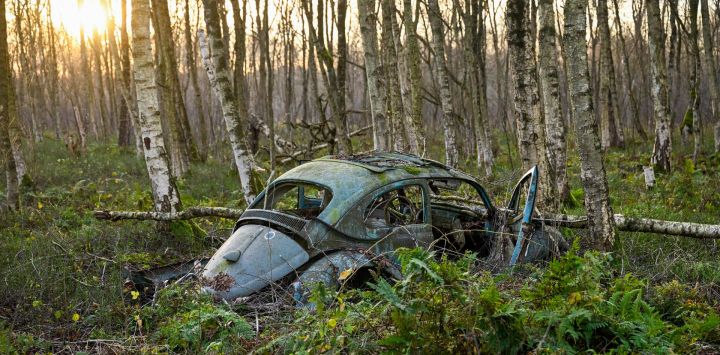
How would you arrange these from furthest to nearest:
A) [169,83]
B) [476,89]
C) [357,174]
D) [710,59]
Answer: [169,83] < [476,89] < [710,59] < [357,174]

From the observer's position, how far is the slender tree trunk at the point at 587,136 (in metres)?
6.55

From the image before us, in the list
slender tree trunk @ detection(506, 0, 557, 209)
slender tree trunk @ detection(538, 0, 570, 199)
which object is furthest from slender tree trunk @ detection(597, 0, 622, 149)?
slender tree trunk @ detection(506, 0, 557, 209)

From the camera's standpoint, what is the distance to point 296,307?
4902 millimetres

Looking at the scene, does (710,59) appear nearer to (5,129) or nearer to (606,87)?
(606,87)

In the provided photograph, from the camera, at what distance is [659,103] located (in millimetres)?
13547

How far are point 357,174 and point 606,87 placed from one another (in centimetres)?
1511

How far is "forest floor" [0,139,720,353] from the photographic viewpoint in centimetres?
362

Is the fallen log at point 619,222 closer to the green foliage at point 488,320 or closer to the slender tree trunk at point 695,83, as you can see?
the green foliage at point 488,320

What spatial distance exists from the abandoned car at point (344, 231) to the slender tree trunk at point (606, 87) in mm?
12037

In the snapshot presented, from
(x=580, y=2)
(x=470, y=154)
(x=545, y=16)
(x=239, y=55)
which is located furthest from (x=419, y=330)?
(x=470, y=154)

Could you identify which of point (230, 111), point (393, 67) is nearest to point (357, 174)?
point (230, 111)

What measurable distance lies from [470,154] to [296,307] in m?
16.8

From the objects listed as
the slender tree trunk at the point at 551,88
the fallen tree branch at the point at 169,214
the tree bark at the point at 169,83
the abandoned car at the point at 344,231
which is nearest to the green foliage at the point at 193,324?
the abandoned car at the point at 344,231

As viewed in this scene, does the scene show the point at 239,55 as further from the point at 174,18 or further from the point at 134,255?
the point at 174,18
